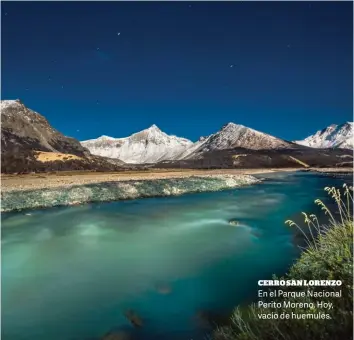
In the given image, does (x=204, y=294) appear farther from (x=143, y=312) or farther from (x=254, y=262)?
(x=254, y=262)

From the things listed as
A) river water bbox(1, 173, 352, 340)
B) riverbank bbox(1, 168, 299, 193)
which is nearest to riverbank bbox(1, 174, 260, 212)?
riverbank bbox(1, 168, 299, 193)

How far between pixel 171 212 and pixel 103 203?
10.8 m

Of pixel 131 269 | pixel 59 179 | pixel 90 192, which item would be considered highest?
pixel 59 179

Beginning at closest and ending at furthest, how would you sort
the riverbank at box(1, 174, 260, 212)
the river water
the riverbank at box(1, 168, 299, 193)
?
the river water → the riverbank at box(1, 174, 260, 212) → the riverbank at box(1, 168, 299, 193)

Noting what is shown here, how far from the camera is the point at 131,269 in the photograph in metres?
17.3

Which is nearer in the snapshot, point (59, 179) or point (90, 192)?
point (90, 192)

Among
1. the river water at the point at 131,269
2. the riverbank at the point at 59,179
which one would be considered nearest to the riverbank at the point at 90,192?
the riverbank at the point at 59,179

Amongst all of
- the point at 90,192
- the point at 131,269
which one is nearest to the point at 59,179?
the point at 90,192

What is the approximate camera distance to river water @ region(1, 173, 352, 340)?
445 inches

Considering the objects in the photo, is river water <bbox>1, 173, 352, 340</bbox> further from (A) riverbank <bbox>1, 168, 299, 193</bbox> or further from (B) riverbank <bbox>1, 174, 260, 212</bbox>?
(A) riverbank <bbox>1, 168, 299, 193</bbox>

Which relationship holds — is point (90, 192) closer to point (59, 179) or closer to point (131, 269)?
point (59, 179)

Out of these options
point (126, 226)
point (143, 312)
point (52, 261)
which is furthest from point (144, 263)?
point (126, 226)

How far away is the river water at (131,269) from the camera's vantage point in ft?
37.1

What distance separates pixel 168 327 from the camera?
424 inches
